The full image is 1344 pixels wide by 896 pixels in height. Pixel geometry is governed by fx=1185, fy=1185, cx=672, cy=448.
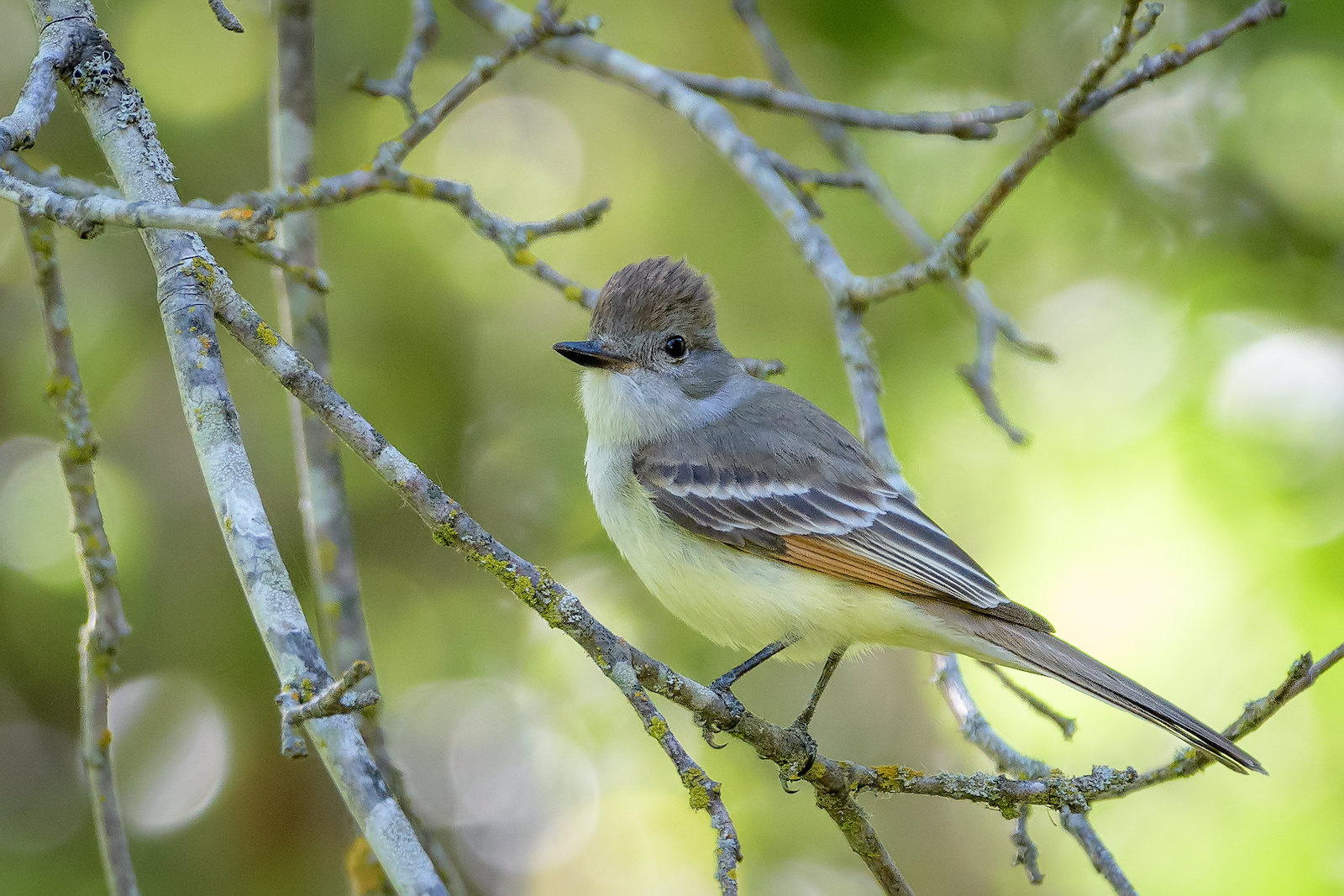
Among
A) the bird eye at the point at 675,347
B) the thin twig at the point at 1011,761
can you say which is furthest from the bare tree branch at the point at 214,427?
the bird eye at the point at 675,347

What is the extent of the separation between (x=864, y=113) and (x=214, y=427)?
8.47ft

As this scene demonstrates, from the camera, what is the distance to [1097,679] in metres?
3.20

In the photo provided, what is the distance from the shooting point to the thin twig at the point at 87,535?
298 centimetres

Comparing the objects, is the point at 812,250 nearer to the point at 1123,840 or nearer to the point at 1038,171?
the point at 1038,171

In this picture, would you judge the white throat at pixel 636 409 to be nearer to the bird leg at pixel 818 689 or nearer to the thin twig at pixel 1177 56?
the bird leg at pixel 818 689

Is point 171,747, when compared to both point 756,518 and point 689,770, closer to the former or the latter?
point 756,518

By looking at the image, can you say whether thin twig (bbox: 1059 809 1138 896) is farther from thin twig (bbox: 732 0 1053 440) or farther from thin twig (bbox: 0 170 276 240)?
thin twig (bbox: 0 170 276 240)

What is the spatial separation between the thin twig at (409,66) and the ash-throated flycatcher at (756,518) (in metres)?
0.95

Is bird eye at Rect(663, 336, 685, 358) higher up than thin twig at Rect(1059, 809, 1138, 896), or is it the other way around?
bird eye at Rect(663, 336, 685, 358)

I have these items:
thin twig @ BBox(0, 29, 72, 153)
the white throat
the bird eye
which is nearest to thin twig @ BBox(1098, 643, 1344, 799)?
the white throat

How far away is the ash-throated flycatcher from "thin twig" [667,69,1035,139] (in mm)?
647

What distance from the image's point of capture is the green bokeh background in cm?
496

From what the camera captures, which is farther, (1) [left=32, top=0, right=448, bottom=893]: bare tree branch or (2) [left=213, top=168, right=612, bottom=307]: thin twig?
A: (2) [left=213, top=168, right=612, bottom=307]: thin twig

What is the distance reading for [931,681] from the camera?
3.66 meters
